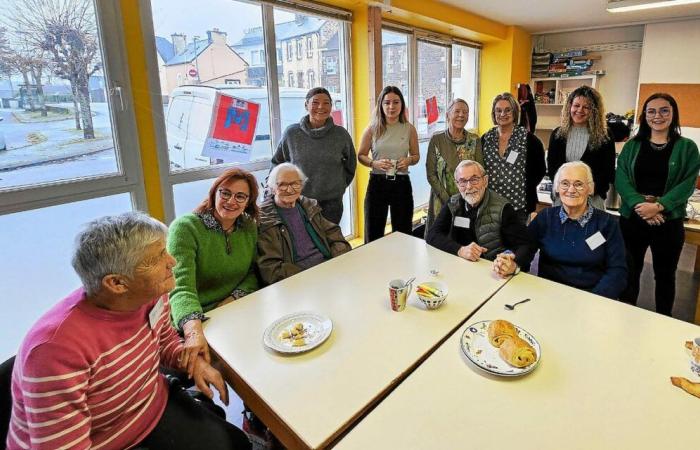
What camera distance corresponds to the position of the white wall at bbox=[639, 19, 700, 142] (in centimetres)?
549

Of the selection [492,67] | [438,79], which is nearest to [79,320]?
[438,79]

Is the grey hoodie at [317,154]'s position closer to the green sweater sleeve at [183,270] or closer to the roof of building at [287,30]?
the roof of building at [287,30]

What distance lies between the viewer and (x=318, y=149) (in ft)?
9.32

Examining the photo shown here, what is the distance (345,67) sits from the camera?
4004mm

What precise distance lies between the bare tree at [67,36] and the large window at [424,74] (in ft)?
9.55

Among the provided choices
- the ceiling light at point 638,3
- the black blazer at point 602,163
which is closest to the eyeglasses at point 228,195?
the black blazer at point 602,163

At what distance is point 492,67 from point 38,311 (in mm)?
6395

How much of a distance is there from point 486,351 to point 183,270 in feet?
3.82

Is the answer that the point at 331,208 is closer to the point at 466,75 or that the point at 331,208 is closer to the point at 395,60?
the point at 395,60

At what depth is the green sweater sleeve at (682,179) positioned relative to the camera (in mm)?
2273

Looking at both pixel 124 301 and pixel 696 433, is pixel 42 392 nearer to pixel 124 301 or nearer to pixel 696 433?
pixel 124 301

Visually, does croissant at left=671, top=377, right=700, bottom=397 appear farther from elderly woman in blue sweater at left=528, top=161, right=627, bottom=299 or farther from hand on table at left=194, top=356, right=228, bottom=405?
hand on table at left=194, top=356, right=228, bottom=405

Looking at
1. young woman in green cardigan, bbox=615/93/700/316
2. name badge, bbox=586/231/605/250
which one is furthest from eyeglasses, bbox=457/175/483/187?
young woman in green cardigan, bbox=615/93/700/316

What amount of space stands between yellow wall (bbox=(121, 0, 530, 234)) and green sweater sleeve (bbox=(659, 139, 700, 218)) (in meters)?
2.47
